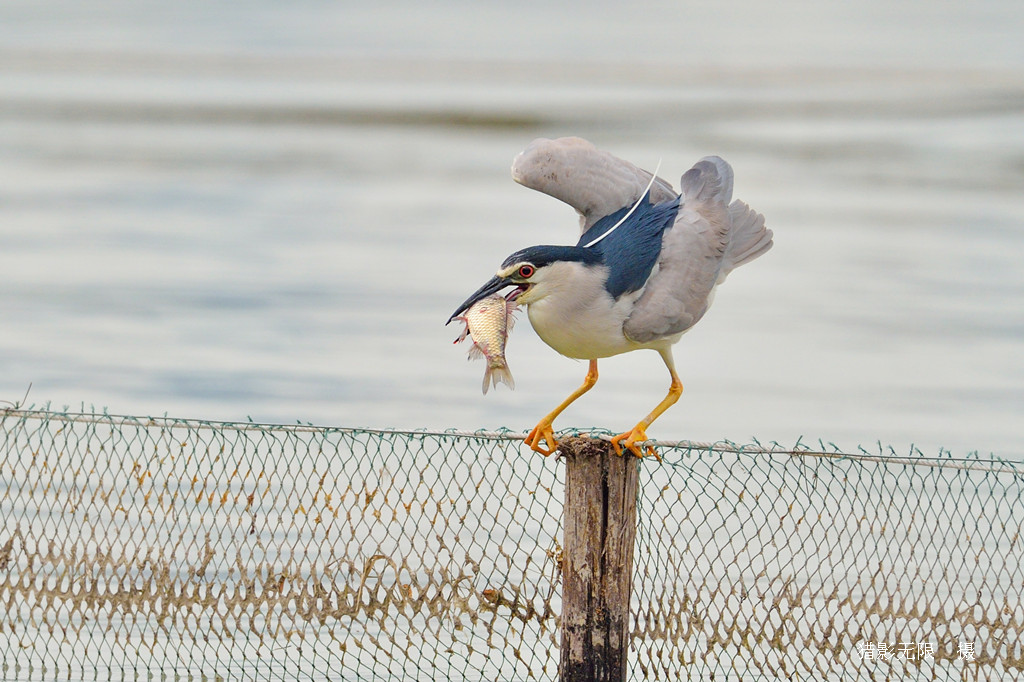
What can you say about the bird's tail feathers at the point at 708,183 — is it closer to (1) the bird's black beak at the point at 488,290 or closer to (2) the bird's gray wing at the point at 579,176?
(2) the bird's gray wing at the point at 579,176

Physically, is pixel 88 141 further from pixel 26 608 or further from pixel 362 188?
pixel 26 608

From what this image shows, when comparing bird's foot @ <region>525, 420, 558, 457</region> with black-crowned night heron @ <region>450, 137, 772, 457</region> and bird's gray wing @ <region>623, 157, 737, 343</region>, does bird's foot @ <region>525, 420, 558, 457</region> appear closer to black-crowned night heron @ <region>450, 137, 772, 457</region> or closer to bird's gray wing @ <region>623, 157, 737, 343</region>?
black-crowned night heron @ <region>450, 137, 772, 457</region>

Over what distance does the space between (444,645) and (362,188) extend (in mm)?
11794

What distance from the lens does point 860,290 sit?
43.4 feet

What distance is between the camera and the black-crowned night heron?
557 cm

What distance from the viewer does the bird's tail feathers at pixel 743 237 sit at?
251 inches

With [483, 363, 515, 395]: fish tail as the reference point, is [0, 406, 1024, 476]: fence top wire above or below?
below

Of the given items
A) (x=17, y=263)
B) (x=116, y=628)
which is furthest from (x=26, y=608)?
(x=17, y=263)

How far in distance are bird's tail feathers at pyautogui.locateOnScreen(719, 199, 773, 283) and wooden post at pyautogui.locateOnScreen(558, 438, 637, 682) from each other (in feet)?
4.88

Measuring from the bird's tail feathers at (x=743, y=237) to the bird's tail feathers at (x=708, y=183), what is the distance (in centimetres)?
8

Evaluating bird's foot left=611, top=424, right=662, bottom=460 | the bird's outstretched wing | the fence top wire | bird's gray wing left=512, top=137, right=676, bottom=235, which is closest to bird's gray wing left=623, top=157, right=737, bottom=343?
the bird's outstretched wing

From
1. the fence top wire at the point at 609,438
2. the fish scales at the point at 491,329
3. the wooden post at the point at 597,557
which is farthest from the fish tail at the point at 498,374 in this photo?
the wooden post at the point at 597,557

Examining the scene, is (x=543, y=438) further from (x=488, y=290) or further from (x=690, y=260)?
(x=690, y=260)

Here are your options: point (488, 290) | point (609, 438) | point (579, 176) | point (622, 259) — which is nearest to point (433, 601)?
point (609, 438)
